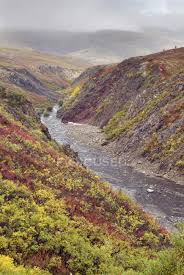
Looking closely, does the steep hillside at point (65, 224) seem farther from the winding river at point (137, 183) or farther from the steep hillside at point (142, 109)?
the steep hillside at point (142, 109)

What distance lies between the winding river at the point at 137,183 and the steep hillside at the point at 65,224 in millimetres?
6307

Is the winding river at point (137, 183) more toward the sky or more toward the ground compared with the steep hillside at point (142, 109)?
more toward the ground

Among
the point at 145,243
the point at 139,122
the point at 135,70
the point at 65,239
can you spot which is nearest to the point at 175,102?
the point at 139,122

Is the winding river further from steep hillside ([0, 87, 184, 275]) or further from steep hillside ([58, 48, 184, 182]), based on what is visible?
steep hillside ([0, 87, 184, 275])

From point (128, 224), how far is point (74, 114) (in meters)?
77.3

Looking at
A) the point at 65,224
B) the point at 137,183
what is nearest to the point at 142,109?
the point at 137,183

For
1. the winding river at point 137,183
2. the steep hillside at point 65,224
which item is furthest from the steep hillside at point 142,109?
the steep hillside at point 65,224

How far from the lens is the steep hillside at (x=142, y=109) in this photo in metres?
51.7

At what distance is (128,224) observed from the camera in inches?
985

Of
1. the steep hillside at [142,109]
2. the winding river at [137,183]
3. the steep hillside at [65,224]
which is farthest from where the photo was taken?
the steep hillside at [142,109]

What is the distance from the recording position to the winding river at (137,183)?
33875mm

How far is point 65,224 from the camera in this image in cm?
2086

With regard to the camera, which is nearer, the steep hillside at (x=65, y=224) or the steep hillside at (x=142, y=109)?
the steep hillside at (x=65, y=224)

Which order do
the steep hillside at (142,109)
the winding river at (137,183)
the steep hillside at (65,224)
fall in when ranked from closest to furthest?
the steep hillside at (65,224), the winding river at (137,183), the steep hillside at (142,109)
